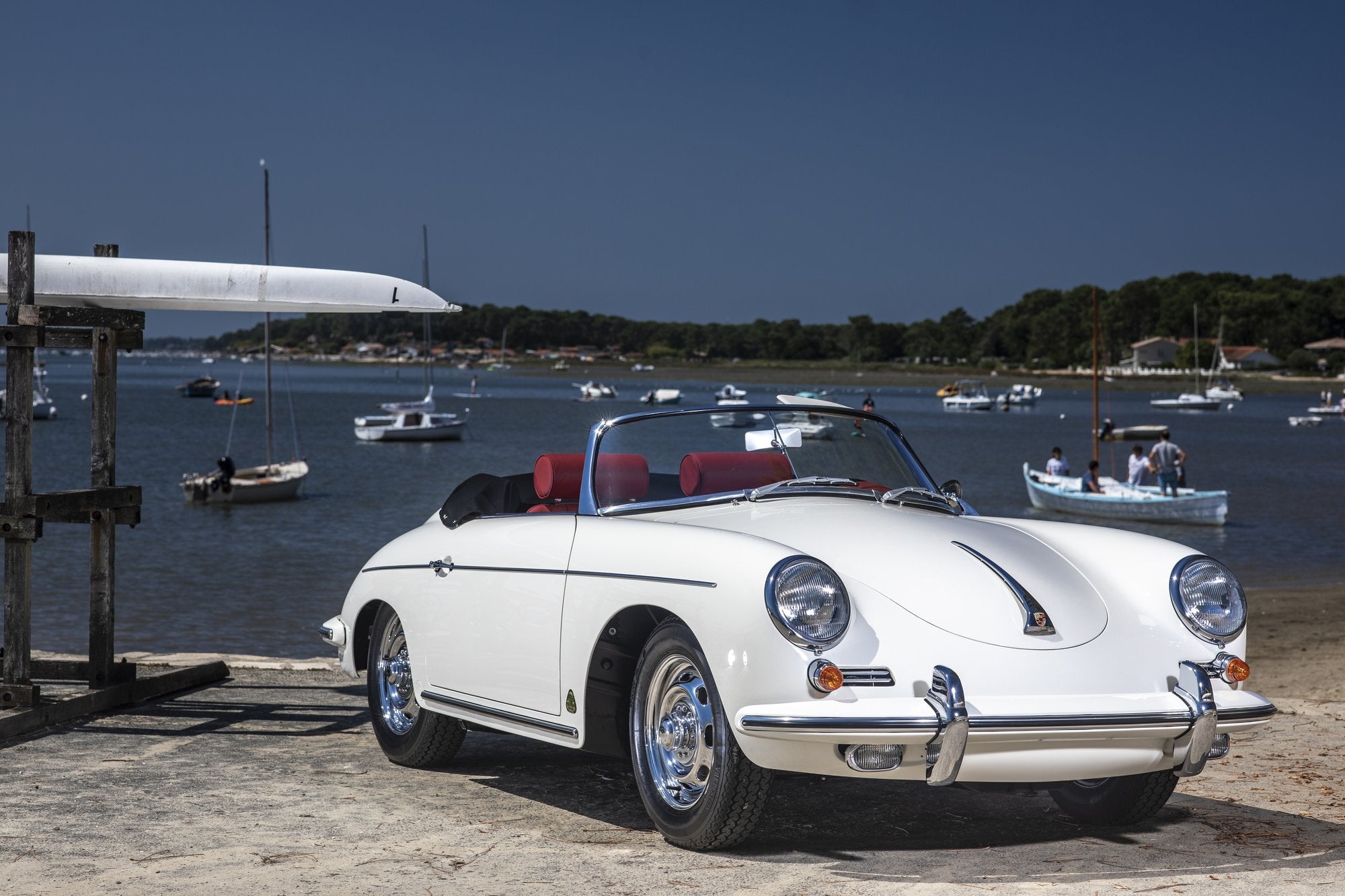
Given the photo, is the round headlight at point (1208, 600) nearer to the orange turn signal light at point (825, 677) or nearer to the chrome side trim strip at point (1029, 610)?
the chrome side trim strip at point (1029, 610)

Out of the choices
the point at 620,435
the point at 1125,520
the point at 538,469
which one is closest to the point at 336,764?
the point at 538,469

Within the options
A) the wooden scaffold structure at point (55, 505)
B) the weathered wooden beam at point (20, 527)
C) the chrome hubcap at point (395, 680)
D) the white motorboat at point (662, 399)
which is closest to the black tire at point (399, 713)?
the chrome hubcap at point (395, 680)

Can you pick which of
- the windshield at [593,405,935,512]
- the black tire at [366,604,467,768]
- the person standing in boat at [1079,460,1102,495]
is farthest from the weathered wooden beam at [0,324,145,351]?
the person standing in boat at [1079,460,1102,495]

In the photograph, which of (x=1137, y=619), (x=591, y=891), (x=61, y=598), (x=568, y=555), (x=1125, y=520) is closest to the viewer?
(x=591, y=891)

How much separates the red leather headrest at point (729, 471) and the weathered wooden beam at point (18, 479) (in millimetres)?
3571

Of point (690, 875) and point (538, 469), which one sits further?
point (538, 469)

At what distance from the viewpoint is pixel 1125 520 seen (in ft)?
122

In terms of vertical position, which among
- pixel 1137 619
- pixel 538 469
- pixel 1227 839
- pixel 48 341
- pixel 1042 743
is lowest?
pixel 1227 839

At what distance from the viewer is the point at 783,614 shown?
4988mm

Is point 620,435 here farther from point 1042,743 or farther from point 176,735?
point 176,735

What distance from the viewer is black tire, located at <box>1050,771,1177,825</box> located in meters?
5.90

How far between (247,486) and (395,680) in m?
37.0

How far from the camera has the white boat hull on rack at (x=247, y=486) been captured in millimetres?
42156

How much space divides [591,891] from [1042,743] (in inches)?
62.8
